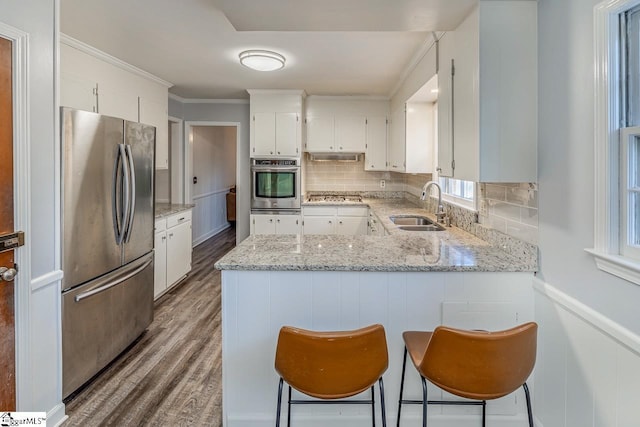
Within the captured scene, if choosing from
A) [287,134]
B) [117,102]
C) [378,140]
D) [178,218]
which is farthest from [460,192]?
[117,102]

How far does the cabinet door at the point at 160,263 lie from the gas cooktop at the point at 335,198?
2.13 metres

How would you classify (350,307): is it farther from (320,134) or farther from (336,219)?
(320,134)

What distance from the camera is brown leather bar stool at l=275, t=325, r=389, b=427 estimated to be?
130cm

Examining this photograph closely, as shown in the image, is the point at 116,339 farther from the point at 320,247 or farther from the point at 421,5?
the point at 421,5

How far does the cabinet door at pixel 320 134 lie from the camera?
518 cm

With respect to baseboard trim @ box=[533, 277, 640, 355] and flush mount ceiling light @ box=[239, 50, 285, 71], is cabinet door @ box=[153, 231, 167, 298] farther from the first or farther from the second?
baseboard trim @ box=[533, 277, 640, 355]

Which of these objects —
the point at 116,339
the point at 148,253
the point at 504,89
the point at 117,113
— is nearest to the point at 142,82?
the point at 117,113

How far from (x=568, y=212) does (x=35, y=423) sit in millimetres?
2575

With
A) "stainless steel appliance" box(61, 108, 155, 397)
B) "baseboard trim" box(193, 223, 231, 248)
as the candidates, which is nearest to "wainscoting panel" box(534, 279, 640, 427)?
"stainless steel appliance" box(61, 108, 155, 397)

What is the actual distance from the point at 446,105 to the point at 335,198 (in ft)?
10.3

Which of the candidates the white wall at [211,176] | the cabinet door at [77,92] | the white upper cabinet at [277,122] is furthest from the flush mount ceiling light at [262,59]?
the white wall at [211,176]

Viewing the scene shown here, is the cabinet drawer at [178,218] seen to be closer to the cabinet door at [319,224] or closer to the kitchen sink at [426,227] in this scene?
the cabinet door at [319,224]

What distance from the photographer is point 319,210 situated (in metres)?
4.85

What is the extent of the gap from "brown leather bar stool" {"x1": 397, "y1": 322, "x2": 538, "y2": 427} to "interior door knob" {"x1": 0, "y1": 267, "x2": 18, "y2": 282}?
5.96ft
